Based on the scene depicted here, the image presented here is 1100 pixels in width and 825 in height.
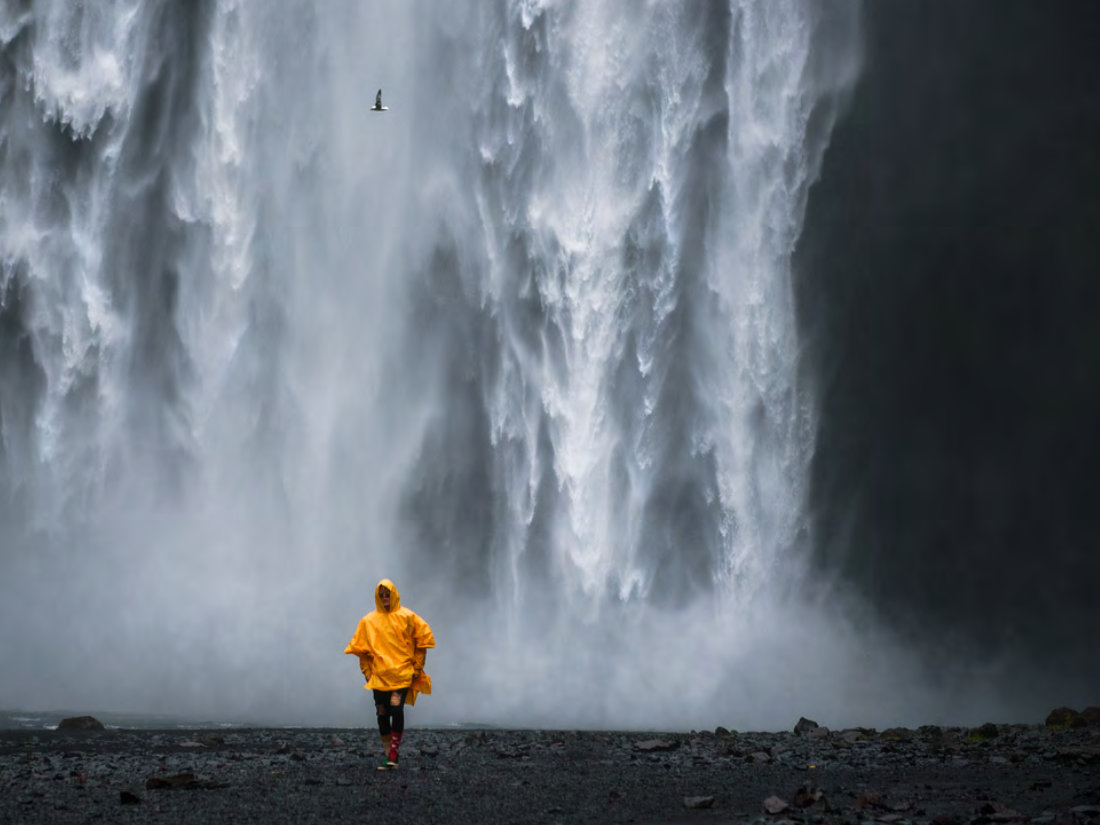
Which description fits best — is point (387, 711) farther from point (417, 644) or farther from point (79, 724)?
point (79, 724)

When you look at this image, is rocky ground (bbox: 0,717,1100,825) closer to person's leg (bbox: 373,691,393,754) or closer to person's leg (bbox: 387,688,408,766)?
person's leg (bbox: 387,688,408,766)

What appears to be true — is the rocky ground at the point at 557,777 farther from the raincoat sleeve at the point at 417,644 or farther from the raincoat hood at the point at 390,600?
the raincoat hood at the point at 390,600

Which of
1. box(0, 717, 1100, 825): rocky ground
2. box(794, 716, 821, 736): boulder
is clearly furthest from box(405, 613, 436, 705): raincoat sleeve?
box(794, 716, 821, 736): boulder

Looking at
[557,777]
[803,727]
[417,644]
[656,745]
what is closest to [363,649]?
[417,644]

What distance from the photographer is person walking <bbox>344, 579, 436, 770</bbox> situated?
1698 cm

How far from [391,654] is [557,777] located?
7.88ft

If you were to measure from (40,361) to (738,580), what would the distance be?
17.4 meters

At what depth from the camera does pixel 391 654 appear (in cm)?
1702

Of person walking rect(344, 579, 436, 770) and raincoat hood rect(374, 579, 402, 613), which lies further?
person walking rect(344, 579, 436, 770)

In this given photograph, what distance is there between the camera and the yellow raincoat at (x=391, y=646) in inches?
669

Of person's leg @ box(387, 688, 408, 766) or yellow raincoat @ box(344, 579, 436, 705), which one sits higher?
yellow raincoat @ box(344, 579, 436, 705)

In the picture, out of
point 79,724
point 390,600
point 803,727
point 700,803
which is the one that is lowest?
point 700,803

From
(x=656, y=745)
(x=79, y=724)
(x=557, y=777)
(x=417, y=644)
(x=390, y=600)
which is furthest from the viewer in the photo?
(x=79, y=724)

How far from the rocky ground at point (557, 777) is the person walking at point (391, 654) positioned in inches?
26.2
